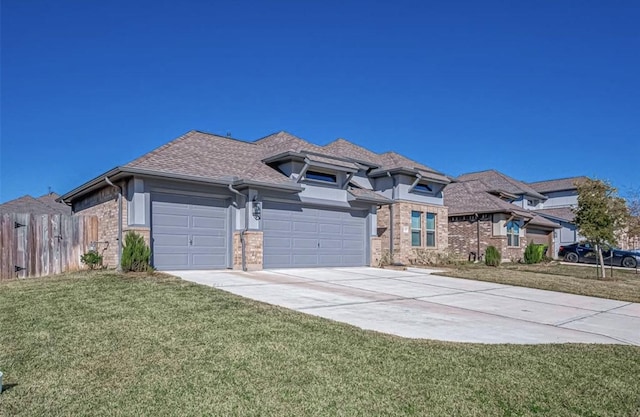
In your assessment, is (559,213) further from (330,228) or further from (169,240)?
(169,240)

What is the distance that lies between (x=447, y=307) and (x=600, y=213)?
464 inches

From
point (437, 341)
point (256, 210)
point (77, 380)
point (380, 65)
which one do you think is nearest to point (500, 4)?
point (380, 65)

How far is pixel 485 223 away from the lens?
2522 centimetres

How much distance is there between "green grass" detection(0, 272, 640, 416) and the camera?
3.64m

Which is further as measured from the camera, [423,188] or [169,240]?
[423,188]

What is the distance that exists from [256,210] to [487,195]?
18147mm

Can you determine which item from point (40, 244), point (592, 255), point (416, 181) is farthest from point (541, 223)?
point (40, 244)

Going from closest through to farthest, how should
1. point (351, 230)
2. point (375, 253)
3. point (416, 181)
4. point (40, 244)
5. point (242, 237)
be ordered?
1. point (40, 244)
2. point (242, 237)
3. point (351, 230)
4. point (375, 253)
5. point (416, 181)

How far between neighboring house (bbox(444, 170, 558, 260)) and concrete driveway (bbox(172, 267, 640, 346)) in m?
12.8

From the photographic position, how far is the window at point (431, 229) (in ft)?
74.8

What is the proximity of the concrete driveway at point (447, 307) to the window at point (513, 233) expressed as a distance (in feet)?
47.6

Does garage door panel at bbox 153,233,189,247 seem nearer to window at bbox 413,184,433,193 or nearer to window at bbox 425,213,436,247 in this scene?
window at bbox 413,184,433,193

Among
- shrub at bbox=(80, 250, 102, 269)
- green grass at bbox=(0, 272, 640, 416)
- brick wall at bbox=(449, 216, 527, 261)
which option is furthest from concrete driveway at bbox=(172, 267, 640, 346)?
brick wall at bbox=(449, 216, 527, 261)

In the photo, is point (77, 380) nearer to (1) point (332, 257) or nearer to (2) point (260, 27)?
(1) point (332, 257)
